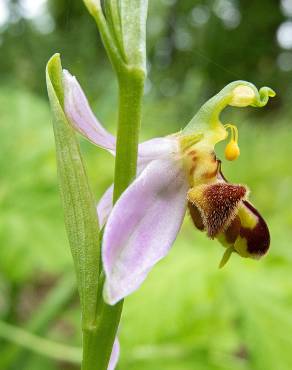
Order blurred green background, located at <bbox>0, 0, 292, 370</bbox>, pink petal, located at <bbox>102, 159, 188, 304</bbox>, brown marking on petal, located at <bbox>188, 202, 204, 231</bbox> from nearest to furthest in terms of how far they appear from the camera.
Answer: pink petal, located at <bbox>102, 159, 188, 304</bbox>
brown marking on petal, located at <bbox>188, 202, 204, 231</bbox>
blurred green background, located at <bbox>0, 0, 292, 370</bbox>

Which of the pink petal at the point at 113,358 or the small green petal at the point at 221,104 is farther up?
the small green petal at the point at 221,104

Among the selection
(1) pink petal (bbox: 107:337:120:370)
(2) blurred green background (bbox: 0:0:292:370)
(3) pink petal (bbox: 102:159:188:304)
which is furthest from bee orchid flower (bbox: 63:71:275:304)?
(2) blurred green background (bbox: 0:0:292:370)

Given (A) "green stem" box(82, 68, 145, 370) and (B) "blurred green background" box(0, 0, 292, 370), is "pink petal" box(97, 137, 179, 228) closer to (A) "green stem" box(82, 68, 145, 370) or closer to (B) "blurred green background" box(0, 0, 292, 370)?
(A) "green stem" box(82, 68, 145, 370)

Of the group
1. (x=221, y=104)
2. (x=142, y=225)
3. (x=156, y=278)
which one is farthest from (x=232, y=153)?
(x=156, y=278)

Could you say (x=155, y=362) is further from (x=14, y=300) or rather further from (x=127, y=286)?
(x=127, y=286)

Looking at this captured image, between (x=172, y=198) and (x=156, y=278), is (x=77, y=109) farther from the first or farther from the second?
(x=156, y=278)

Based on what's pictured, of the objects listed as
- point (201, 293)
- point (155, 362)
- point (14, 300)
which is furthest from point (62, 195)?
point (14, 300)

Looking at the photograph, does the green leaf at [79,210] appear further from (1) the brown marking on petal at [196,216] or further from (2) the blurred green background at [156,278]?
(2) the blurred green background at [156,278]

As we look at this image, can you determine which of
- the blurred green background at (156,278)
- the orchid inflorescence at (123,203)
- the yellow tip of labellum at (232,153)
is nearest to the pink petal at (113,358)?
the orchid inflorescence at (123,203)
